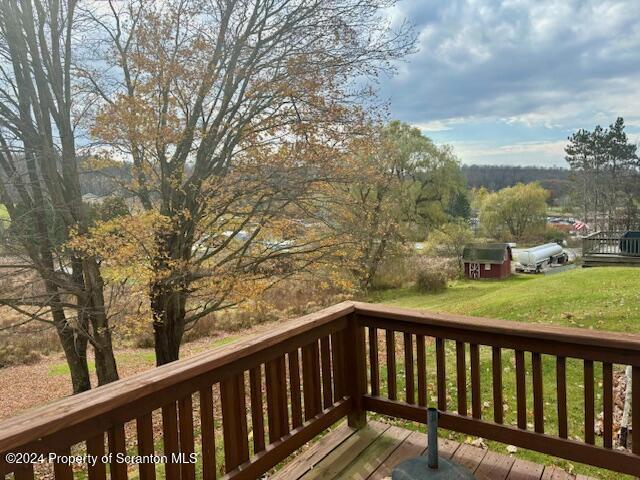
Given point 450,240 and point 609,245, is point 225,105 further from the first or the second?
point 450,240

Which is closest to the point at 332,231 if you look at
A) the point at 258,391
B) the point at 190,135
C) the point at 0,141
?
the point at 190,135

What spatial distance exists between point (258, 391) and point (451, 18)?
210 inches

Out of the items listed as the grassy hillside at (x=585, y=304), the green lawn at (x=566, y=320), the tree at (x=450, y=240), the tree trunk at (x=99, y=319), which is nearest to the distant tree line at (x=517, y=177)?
the tree at (x=450, y=240)

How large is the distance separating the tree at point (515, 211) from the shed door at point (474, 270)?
8.49 meters

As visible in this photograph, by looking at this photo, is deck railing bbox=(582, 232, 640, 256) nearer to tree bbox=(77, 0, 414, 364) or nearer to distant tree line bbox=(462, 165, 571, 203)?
distant tree line bbox=(462, 165, 571, 203)

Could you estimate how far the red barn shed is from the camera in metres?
22.5

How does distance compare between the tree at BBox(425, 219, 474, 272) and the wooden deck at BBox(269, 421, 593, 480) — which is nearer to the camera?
the wooden deck at BBox(269, 421, 593, 480)

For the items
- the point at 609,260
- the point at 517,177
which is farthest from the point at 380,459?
the point at 517,177

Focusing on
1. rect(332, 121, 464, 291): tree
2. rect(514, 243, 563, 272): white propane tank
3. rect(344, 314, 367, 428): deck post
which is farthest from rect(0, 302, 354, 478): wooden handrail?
rect(514, 243, 563, 272): white propane tank

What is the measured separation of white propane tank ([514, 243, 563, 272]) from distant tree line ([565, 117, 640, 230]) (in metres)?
2.81

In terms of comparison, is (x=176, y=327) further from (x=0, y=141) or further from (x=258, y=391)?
(x=258, y=391)

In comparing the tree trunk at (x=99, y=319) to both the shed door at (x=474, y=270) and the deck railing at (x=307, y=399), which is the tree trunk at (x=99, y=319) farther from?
the shed door at (x=474, y=270)

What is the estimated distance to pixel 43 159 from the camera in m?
5.59

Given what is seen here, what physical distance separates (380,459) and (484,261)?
72.5 feet
